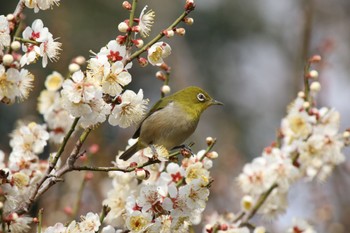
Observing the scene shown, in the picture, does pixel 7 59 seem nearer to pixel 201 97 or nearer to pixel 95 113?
pixel 95 113

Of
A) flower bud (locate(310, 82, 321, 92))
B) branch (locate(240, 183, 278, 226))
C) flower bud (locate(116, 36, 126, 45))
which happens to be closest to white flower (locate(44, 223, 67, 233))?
flower bud (locate(116, 36, 126, 45))

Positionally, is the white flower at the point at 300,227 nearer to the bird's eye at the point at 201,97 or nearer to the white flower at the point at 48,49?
the bird's eye at the point at 201,97

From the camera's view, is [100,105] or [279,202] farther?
[279,202]

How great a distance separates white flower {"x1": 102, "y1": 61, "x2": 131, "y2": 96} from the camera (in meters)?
2.27

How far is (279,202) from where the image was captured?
3.73 m

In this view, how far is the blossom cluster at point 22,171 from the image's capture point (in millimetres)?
2551

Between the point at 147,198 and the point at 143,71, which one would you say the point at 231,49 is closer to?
the point at 143,71

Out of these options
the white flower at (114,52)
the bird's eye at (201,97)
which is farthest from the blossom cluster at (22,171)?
the bird's eye at (201,97)

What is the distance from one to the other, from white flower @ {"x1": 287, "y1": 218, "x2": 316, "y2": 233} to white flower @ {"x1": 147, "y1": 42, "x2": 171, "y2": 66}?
1.47 m

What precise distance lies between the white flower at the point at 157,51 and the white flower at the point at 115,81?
19 cm

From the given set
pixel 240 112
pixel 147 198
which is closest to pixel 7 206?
pixel 147 198

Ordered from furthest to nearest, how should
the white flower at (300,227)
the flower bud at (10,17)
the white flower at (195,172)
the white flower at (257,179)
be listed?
the white flower at (257,179), the white flower at (300,227), the white flower at (195,172), the flower bud at (10,17)

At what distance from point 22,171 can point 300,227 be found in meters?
1.55

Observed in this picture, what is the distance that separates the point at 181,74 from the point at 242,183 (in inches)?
256
